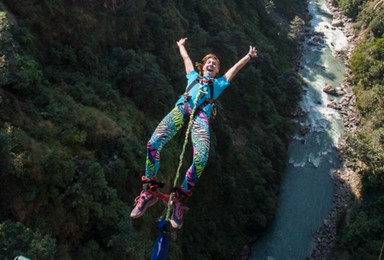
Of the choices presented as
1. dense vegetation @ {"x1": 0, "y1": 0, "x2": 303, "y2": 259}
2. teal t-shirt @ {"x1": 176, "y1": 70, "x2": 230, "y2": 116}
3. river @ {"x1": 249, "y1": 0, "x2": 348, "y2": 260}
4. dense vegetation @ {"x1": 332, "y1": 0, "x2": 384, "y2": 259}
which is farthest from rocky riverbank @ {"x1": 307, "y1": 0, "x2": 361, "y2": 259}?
teal t-shirt @ {"x1": 176, "y1": 70, "x2": 230, "y2": 116}

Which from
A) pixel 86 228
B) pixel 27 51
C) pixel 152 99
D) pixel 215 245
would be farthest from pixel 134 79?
pixel 215 245

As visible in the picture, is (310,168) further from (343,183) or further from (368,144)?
(368,144)

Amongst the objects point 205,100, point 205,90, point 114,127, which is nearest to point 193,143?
point 205,100

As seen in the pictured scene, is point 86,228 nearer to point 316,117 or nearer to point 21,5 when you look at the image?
point 21,5

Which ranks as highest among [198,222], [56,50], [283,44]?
[56,50]

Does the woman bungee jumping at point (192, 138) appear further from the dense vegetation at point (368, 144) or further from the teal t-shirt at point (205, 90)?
the dense vegetation at point (368, 144)

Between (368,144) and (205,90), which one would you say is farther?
(368,144)
